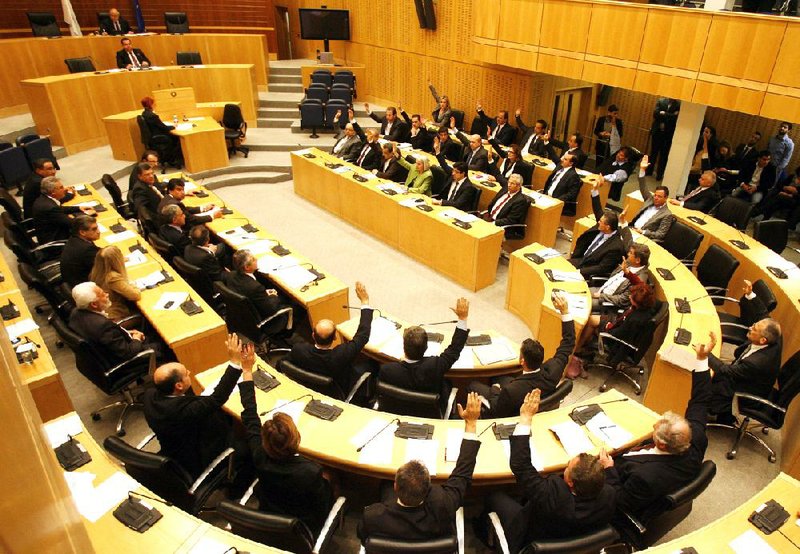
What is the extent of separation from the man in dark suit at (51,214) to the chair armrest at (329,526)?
5.44 meters

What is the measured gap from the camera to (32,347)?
14.2 ft

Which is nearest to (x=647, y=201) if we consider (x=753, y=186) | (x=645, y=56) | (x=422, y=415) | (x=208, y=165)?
(x=645, y=56)

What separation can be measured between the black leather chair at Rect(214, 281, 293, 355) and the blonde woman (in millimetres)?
806

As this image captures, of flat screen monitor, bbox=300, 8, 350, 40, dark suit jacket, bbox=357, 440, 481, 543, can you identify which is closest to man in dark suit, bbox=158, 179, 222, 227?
dark suit jacket, bbox=357, 440, 481, 543

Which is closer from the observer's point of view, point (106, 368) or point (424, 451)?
point (424, 451)

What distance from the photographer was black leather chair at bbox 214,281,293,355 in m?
5.12

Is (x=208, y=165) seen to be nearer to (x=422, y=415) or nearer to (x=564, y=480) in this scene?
(x=422, y=415)

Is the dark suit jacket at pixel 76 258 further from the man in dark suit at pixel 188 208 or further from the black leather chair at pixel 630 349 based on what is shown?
the black leather chair at pixel 630 349

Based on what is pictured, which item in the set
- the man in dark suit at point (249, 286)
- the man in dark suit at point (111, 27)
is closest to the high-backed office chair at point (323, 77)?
the man in dark suit at point (111, 27)

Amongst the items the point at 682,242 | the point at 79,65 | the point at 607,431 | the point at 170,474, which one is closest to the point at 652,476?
the point at 607,431

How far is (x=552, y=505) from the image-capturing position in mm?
2910

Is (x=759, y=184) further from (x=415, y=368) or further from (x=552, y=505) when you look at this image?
(x=552, y=505)

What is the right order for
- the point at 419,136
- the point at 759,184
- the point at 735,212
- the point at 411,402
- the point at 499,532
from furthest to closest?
the point at 419,136
the point at 759,184
the point at 735,212
the point at 411,402
the point at 499,532

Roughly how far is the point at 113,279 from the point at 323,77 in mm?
10006
